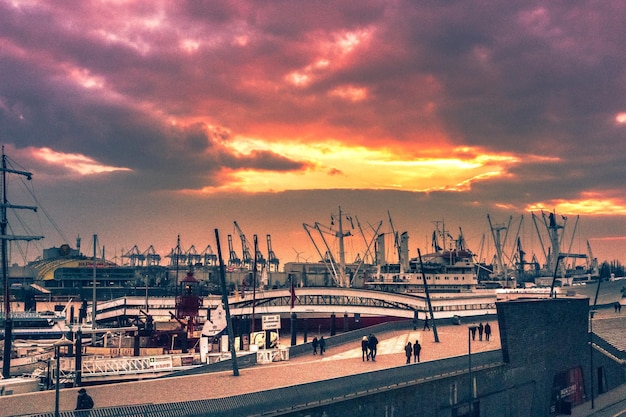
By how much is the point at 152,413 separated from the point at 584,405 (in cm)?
4694

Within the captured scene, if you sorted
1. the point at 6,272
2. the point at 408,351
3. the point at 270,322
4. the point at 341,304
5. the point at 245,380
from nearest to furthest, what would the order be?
1. the point at 245,380
2. the point at 408,351
3. the point at 270,322
4. the point at 6,272
5. the point at 341,304

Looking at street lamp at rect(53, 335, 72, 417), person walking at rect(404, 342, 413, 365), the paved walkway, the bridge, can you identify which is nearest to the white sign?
the paved walkway

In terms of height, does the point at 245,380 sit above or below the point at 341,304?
below

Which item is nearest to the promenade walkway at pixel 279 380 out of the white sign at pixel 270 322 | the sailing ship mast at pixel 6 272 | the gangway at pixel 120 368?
the white sign at pixel 270 322

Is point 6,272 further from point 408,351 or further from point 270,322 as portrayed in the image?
point 408,351

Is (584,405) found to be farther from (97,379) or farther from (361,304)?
(97,379)

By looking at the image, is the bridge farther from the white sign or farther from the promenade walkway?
the white sign

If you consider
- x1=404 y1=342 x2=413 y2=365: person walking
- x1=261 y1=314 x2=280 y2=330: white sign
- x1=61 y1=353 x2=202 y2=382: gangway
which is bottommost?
x1=61 y1=353 x2=202 y2=382: gangway

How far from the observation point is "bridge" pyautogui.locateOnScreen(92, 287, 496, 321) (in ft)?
287

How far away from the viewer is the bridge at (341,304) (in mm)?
87625

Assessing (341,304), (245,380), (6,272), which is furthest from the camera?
(341,304)

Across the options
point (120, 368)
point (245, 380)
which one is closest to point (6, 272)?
point (120, 368)

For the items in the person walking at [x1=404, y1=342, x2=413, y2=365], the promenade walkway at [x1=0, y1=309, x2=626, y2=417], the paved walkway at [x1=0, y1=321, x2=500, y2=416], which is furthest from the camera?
the person walking at [x1=404, y1=342, x2=413, y2=365]

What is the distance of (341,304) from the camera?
8875 centimetres
